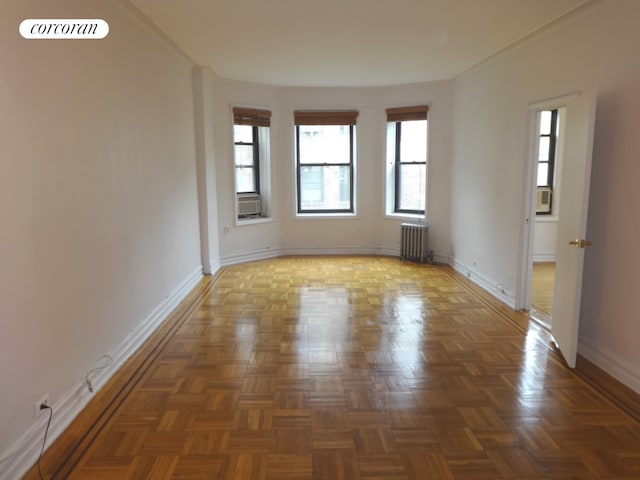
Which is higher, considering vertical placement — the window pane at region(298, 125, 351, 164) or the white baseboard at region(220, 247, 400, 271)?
the window pane at region(298, 125, 351, 164)

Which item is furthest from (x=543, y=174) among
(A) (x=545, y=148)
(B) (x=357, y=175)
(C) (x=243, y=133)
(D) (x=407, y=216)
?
(C) (x=243, y=133)

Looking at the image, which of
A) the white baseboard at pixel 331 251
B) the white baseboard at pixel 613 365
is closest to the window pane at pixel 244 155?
the white baseboard at pixel 331 251

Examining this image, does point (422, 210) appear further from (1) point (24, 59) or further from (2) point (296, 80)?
(1) point (24, 59)

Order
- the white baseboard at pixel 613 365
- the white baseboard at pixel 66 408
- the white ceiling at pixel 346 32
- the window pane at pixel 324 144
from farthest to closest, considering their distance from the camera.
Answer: the window pane at pixel 324 144 < the white ceiling at pixel 346 32 < the white baseboard at pixel 613 365 < the white baseboard at pixel 66 408

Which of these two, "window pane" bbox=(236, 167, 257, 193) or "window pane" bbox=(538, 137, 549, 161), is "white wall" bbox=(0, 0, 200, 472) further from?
"window pane" bbox=(538, 137, 549, 161)

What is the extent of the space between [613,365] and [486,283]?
2168 mm

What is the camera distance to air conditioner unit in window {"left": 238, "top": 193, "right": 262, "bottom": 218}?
687 cm

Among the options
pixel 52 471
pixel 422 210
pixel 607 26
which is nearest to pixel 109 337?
pixel 52 471

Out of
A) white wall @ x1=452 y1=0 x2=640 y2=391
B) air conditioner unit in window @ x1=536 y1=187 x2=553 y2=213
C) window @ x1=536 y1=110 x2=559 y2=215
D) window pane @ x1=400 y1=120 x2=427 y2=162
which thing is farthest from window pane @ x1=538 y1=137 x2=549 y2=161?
white wall @ x1=452 y1=0 x2=640 y2=391

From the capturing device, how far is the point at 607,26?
3135 mm

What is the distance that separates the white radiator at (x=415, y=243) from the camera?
6.65 meters

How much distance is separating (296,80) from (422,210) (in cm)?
261

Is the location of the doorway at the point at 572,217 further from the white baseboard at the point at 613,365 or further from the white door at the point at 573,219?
the white baseboard at the point at 613,365

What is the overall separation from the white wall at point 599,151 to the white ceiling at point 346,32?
0.24 metres
